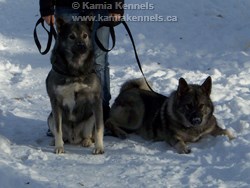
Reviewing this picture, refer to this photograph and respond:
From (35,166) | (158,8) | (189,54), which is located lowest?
(35,166)

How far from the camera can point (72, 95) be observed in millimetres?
4957

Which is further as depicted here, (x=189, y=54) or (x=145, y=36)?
(x=145, y=36)

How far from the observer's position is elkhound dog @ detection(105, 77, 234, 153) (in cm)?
510

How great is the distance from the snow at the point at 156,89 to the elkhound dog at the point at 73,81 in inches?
12.7

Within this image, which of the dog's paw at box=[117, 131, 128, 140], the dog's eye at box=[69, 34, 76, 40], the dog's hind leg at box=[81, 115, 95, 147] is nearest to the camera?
the dog's eye at box=[69, 34, 76, 40]

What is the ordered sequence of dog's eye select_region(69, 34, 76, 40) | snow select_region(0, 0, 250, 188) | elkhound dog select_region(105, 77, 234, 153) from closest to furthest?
snow select_region(0, 0, 250, 188), dog's eye select_region(69, 34, 76, 40), elkhound dog select_region(105, 77, 234, 153)

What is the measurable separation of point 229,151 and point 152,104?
130cm

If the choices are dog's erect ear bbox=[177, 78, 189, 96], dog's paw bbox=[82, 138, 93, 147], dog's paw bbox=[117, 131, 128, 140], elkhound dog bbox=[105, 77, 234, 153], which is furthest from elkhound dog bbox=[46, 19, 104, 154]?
dog's erect ear bbox=[177, 78, 189, 96]

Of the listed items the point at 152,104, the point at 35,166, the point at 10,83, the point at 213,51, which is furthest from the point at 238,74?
A: the point at 35,166

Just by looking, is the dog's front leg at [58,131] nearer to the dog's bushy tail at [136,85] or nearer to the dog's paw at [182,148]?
the dog's paw at [182,148]

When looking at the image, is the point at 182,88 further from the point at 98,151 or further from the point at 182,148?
the point at 98,151

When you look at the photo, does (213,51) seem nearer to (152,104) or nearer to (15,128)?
(152,104)

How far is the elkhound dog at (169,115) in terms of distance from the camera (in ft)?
16.7

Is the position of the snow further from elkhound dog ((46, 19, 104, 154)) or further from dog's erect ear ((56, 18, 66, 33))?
dog's erect ear ((56, 18, 66, 33))
